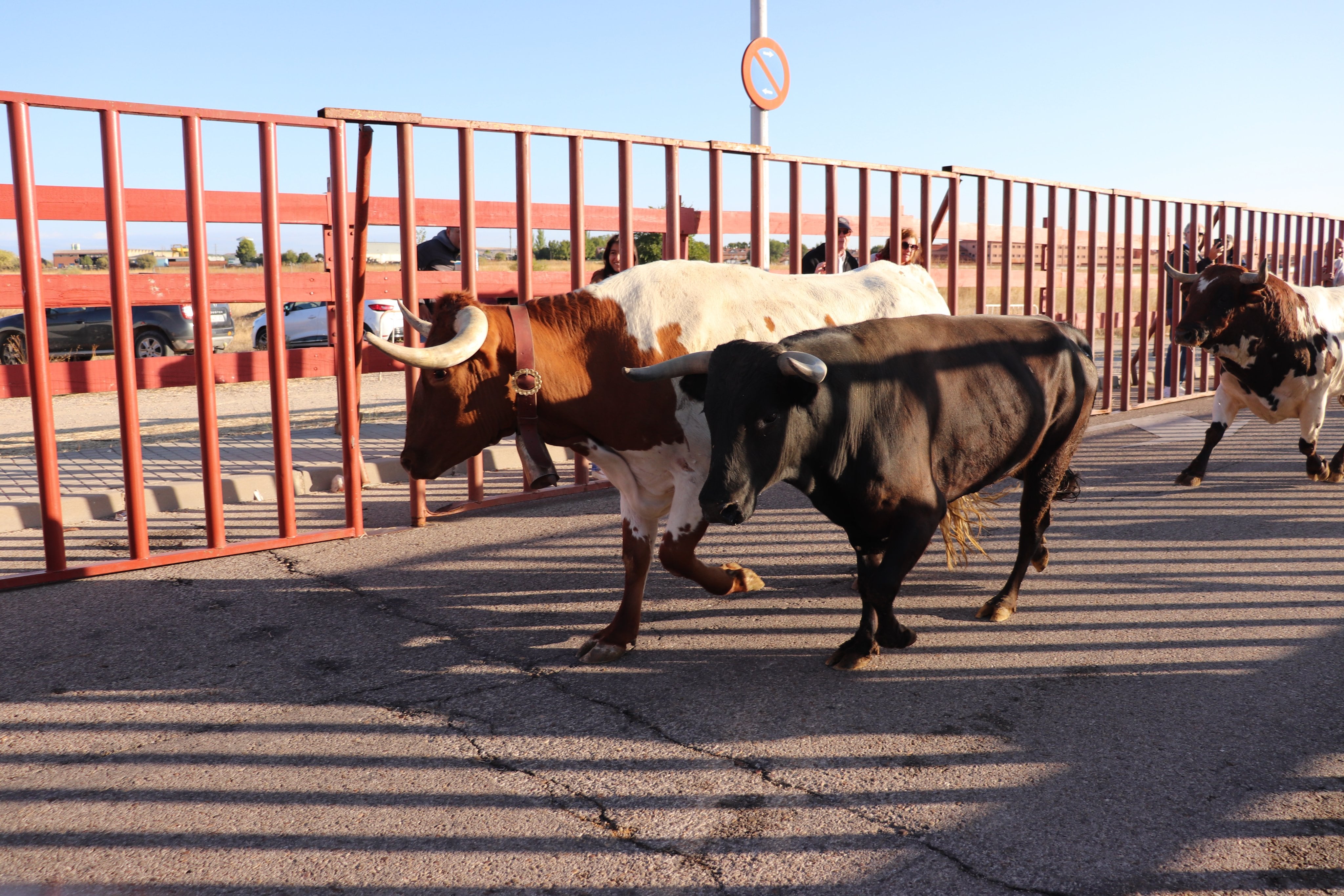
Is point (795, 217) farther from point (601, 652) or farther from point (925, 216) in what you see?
point (601, 652)

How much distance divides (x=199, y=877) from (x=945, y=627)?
9.45ft

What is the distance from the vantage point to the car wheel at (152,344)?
45.8ft

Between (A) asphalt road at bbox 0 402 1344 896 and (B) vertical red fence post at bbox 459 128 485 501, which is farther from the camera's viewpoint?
(B) vertical red fence post at bbox 459 128 485 501

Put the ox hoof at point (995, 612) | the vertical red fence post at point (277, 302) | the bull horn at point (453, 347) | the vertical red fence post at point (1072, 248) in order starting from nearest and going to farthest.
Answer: the bull horn at point (453, 347), the ox hoof at point (995, 612), the vertical red fence post at point (277, 302), the vertical red fence post at point (1072, 248)

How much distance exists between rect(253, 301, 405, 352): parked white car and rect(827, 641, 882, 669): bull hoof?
12155mm

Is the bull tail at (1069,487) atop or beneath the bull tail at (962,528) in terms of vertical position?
atop

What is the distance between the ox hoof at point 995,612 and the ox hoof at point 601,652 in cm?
153

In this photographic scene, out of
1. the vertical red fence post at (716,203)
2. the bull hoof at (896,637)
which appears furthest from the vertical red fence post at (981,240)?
the bull hoof at (896,637)

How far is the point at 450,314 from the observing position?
3.93 m

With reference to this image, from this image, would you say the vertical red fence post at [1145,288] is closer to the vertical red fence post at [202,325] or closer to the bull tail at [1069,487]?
the bull tail at [1069,487]

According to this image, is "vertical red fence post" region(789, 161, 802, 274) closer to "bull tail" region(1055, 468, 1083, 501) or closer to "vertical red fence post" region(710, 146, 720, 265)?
"vertical red fence post" region(710, 146, 720, 265)

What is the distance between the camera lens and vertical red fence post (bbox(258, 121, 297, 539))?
5.48 metres

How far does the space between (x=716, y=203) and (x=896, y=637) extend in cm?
427

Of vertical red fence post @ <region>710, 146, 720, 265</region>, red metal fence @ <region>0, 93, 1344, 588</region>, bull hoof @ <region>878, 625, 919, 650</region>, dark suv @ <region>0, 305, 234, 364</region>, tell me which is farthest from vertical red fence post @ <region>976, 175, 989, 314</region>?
dark suv @ <region>0, 305, 234, 364</region>
